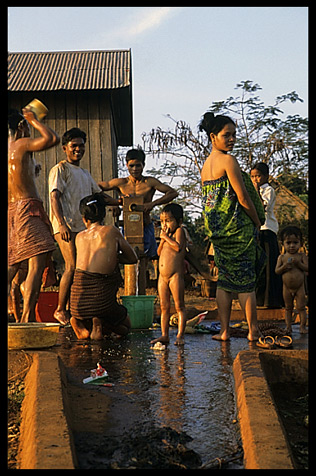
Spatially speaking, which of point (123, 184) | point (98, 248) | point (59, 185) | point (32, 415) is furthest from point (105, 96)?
point (32, 415)

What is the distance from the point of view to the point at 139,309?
6.60 meters

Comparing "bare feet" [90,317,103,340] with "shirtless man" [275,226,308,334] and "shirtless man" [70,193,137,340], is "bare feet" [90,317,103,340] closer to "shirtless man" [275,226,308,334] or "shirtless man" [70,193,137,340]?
"shirtless man" [70,193,137,340]

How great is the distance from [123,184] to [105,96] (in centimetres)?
542

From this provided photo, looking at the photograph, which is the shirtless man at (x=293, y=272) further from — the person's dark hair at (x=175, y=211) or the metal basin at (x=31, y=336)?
the metal basin at (x=31, y=336)

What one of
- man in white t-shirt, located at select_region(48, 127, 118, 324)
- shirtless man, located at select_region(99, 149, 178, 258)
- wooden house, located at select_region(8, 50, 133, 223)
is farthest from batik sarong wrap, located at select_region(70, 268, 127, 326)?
wooden house, located at select_region(8, 50, 133, 223)

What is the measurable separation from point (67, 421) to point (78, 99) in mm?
11110

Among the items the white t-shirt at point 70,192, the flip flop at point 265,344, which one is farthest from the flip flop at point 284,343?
the white t-shirt at point 70,192

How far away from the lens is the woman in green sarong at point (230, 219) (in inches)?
209

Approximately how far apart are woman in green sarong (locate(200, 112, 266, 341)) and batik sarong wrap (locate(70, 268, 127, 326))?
0.94 meters

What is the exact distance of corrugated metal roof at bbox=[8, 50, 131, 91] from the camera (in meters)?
12.3

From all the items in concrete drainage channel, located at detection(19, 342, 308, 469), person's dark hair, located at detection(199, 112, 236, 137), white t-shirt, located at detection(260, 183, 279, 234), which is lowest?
concrete drainage channel, located at detection(19, 342, 308, 469)

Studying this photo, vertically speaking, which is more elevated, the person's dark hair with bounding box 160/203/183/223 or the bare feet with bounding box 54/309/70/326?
the person's dark hair with bounding box 160/203/183/223

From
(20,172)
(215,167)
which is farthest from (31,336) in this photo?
(215,167)

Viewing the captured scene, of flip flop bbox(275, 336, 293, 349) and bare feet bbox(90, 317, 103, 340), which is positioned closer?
flip flop bbox(275, 336, 293, 349)
